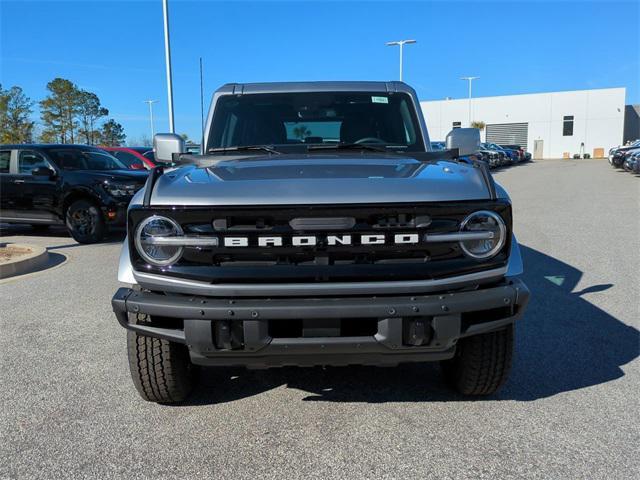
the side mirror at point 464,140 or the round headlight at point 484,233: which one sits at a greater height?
the side mirror at point 464,140

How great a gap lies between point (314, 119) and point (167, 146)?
1.12m

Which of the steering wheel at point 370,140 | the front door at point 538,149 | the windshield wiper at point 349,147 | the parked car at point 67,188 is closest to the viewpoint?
the windshield wiper at point 349,147

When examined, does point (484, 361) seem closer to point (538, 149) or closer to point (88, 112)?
point (88, 112)

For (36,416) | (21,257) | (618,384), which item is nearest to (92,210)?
(21,257)

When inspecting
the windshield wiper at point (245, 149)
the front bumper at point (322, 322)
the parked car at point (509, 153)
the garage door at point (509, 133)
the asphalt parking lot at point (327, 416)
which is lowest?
the asphalt parking lot at point (327, 416)

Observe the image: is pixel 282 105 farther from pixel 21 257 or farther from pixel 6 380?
pixel 21 257

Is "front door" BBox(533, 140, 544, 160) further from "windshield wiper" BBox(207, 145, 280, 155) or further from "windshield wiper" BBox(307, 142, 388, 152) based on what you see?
"windshield wiper" BBox(207, 145, 280, 155)

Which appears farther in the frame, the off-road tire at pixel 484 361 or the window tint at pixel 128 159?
the window tint at pixel 128 159

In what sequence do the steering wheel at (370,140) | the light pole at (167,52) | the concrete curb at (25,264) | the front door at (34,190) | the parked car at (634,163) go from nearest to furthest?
the steering wheel at (370,140) < the concrete curb at (25,264) < the front door at (34,190) < the light pole at (167,52) < the parked car at (634,163)

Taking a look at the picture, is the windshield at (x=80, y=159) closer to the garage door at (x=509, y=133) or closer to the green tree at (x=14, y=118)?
the green tree at (x=14, y=118)

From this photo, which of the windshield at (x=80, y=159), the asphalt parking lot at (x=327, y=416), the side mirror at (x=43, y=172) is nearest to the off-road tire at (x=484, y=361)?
the asphalt parking lot at (x=327, y=416)

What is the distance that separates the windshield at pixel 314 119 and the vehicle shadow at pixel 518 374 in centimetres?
166

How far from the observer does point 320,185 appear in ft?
8.65

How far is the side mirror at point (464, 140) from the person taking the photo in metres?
3.90
